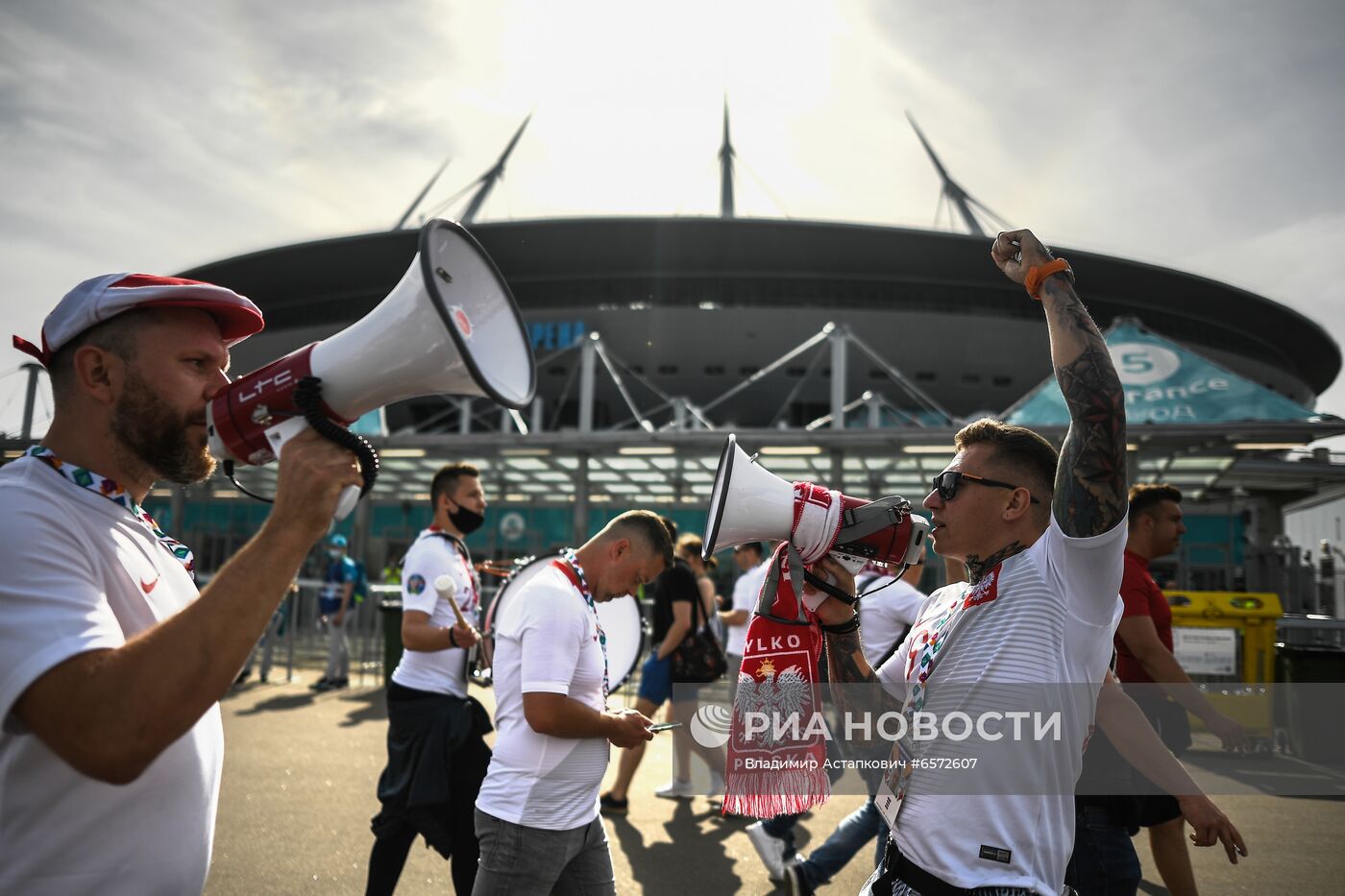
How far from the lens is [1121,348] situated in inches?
631

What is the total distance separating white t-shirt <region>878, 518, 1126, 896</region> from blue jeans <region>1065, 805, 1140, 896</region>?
1273 mm

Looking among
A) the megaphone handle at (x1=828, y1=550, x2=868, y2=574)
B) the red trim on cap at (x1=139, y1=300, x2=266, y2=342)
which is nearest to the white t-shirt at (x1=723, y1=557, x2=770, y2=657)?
the megaphone handle at (x1=828, y1=550, x2=868, y2=574)

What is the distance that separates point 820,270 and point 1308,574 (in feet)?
87.5

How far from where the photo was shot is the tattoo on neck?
238 cm

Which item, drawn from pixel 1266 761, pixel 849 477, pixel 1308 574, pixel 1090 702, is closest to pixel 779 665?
pixel 1090 702

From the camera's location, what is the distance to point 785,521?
8.51 ft

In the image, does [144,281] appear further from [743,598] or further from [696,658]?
[743,598]

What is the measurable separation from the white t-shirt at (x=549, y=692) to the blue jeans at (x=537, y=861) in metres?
0.04

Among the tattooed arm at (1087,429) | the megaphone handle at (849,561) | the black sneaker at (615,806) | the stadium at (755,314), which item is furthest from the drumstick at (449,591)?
the stadium at (755,314)

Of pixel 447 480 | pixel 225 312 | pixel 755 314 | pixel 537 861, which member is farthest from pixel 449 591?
pixel 755 314

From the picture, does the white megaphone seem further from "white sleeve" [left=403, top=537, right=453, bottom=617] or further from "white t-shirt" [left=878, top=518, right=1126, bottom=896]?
"white sleeve" [left=403, top=537, right=453, bottom=617]

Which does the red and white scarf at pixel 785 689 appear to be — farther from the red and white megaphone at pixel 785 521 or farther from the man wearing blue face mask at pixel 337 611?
the man wearing blue face mask at pixel 337 611

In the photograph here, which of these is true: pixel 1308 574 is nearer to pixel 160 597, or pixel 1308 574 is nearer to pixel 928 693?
pixel 928 693

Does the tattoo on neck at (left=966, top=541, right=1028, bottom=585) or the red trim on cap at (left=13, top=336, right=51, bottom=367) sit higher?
the red trim on cap at (left=13, top=336, right=51, bottom=367)
